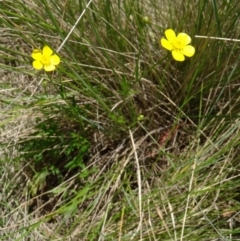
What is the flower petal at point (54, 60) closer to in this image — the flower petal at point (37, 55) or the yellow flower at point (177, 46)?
the flower petal at point (37, 55)

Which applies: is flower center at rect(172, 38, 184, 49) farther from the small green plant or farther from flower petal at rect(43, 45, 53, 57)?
the small green plant

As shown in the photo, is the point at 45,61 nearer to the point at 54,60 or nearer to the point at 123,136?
the point at 54,60

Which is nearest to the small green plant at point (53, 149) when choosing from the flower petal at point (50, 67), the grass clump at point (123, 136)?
the grass clump at point (123, 136)

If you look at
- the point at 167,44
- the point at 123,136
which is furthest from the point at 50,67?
the point at 123,136

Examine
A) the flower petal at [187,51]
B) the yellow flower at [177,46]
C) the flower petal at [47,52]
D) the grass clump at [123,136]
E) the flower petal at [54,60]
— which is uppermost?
the flower petal at [47,52]

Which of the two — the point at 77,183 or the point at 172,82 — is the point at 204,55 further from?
the point at 77,183

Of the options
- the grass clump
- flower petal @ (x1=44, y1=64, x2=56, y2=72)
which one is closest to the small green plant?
the grass clump

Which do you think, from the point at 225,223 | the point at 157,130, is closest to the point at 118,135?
the point at 157,130

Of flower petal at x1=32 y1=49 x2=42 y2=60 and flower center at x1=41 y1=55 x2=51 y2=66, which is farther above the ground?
flower petal at x1=32 y1=49 x2=42 y2=60
